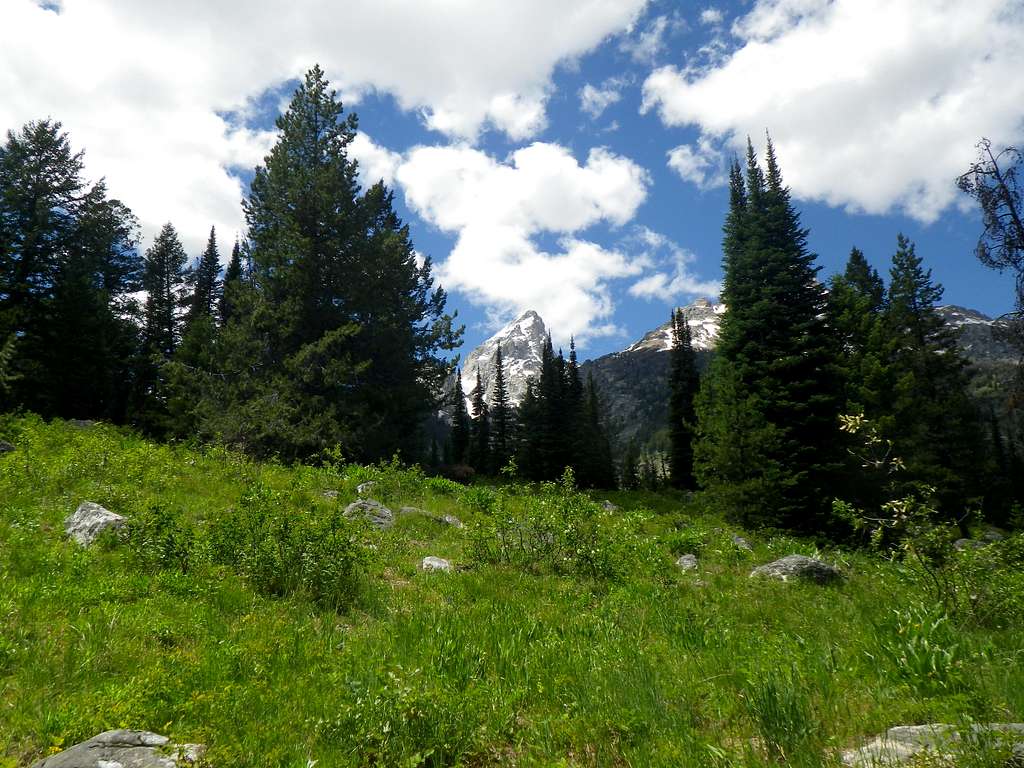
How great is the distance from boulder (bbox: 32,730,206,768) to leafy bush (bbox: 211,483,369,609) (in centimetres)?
325

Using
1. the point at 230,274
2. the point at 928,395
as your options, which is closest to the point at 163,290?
the point at 230,274

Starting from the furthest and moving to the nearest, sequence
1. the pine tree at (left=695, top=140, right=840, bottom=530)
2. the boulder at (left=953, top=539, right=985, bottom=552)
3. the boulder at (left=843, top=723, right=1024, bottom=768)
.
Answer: the pine tree at (left=695, top=140, right=840, bottom=530), the boulder at (left=953, top=539, right=985, bottom=552), the boulder at (left=843, top=723, right=1024, bottom=768)

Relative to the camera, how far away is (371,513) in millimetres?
11508

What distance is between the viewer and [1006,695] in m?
3.60

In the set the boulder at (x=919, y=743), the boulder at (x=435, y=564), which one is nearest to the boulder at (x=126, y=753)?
the boulder at (x=919, y=743)

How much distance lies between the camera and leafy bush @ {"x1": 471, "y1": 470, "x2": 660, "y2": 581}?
29.0 ft

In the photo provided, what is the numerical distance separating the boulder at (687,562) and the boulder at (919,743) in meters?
6.58

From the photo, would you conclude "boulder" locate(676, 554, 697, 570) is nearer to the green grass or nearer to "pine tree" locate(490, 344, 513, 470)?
the green grass

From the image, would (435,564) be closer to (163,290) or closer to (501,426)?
(163,290)

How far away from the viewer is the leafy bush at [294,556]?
667 cm

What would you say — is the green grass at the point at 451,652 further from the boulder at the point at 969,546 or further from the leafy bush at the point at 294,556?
the boulder at the point at 969,546

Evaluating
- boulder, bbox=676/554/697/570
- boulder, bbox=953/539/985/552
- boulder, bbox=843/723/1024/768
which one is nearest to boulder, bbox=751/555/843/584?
boulder, bbox=676/554/697/570

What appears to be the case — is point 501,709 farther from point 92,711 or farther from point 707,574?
point 707,574

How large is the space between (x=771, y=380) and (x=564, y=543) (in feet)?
59.8
